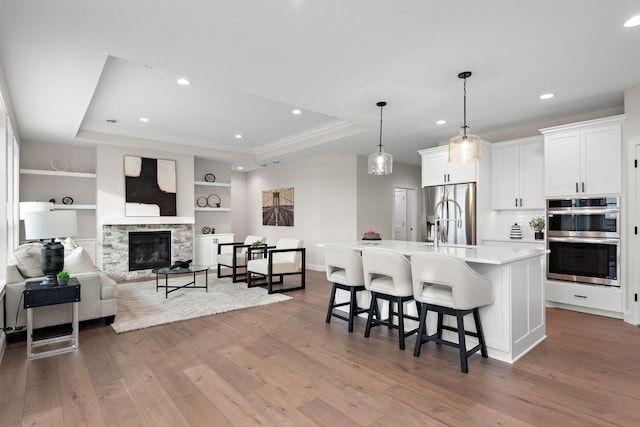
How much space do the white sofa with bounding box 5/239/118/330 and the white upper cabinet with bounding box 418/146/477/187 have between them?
4.82m

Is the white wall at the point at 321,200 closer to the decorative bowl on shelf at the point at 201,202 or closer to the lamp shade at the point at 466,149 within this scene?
the decorative bowl on shelf at the point at 201,202

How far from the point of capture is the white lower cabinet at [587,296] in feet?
13.3

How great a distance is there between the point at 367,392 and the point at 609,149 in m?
4.05

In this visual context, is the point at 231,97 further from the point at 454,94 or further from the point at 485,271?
the point at 485,271

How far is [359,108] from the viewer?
4.49 m

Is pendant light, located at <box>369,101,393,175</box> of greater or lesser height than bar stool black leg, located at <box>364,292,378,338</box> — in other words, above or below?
above

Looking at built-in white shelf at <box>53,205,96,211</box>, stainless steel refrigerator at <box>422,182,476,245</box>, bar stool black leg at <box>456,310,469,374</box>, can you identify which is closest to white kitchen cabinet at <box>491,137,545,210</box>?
stainless steel refrigerator at <box>422,182,476,245</box>

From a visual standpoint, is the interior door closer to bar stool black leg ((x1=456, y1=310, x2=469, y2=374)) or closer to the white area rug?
the white area rug

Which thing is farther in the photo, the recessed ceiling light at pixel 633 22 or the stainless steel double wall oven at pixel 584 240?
the stainless steel double wall oven at pixel 584 240

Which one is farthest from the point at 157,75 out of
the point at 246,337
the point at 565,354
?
the point at 565,354

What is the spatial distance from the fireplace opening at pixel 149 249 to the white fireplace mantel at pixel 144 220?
25cm

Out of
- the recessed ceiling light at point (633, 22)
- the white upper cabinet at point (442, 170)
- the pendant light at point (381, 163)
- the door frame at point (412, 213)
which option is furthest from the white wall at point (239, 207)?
the recessed ceiling light at point (633, 22)

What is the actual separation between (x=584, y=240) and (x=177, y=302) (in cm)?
534

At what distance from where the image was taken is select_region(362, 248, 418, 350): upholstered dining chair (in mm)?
3141
